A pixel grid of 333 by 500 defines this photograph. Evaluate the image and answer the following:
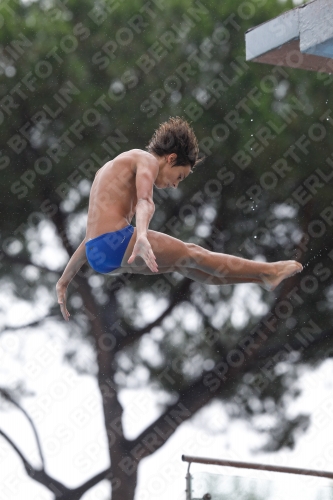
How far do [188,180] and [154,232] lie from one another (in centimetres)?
507

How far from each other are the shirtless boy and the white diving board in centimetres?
51

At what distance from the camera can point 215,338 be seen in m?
8.46

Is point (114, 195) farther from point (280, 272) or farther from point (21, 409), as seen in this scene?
point (21, 409)

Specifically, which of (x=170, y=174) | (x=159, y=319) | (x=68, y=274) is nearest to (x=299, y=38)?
(x=170, y=174)

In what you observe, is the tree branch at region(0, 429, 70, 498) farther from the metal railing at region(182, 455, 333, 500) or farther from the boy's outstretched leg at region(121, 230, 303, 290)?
the boy's outstretched leg at region(121, 230, 303, 290)

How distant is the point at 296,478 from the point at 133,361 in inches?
154

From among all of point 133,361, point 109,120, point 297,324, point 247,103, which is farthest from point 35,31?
point 297,324

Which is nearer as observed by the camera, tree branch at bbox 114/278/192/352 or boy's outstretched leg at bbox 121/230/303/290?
boy's outstretched leg at bbox 121/230/303/290

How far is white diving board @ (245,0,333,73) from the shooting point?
3.30 meters

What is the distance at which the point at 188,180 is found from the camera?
337 inches

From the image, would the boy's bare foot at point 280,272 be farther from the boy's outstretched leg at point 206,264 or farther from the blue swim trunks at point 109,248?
the blue swim trunks at point 109,248

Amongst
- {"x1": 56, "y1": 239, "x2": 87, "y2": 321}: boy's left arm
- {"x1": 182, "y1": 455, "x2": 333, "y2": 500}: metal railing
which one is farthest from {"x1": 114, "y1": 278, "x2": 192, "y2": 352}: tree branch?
{"x1": 56, "y1": 239, "x2": 87, "y2": 321}: boy's left arm

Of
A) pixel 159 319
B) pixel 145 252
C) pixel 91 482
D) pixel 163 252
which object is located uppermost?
pixel 145 252

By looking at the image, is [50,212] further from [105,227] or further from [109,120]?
[105,227]
